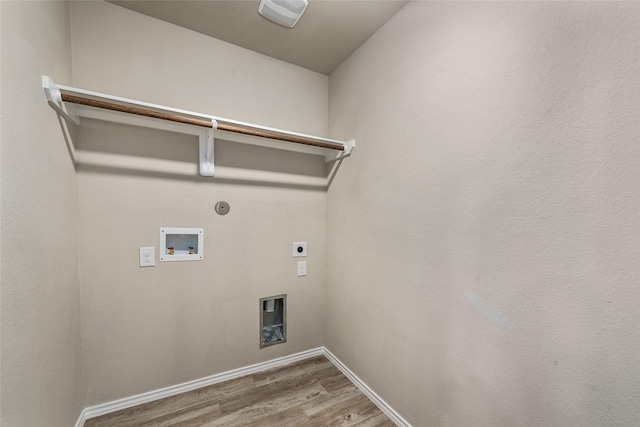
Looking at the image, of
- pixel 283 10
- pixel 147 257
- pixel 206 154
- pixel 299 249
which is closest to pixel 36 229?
pixel 147 257

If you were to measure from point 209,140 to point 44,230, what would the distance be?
871 millimetres

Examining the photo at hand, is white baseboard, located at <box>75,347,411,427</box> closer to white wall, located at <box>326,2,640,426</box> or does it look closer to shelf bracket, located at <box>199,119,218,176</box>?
white wall, located at <box>326,2,640,426</box>

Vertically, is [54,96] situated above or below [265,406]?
above

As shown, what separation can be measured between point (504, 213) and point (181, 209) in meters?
1.77

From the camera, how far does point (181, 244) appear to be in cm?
162

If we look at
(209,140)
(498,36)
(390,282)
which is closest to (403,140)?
(498,36)

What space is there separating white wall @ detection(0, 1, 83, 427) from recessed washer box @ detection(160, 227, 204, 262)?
16.4 inches

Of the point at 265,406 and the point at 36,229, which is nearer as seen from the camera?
the point at 36,229

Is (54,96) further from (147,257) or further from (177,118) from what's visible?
(147,257)

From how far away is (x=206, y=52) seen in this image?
5.42ft

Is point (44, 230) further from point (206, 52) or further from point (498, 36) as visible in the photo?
point (498, 36)

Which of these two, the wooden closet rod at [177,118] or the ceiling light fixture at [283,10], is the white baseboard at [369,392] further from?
the ceiling light fixture at [283,10]

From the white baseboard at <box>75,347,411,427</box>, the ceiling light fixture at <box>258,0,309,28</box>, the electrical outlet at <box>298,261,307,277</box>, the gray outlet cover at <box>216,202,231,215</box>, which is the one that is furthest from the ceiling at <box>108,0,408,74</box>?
the white baseboard at <box>75,347,411,427</box>

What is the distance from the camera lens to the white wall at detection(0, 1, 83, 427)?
0.80 meters
